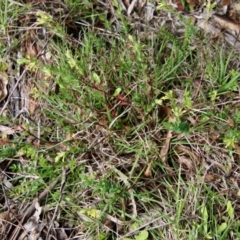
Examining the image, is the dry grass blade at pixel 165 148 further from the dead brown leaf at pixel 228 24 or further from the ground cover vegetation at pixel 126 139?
the dead brown leaf at pixel 228 24

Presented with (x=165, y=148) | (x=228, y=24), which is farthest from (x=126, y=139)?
(x=228, y=24)

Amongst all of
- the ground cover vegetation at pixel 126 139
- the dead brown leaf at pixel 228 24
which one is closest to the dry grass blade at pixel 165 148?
the ground cover vegetation at pixel 126 139

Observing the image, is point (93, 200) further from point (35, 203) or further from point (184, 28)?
point (184, 28)

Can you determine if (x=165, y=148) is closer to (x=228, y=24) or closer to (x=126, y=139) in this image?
(x=126, y=139)

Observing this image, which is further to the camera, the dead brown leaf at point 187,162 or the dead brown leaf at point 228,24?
the dead brown leaf at point 228,24

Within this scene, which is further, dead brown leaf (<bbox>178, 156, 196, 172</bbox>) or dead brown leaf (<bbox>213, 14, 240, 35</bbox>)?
dead brown leaf (<bbox>213, 14, 240, 35</bbox>)

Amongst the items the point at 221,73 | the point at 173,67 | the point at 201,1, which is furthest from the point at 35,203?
the point at 201,1

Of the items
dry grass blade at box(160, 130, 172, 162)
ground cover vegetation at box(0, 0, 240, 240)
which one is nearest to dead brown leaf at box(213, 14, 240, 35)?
ground cover vegetation at box(0, 0, 240, 240)

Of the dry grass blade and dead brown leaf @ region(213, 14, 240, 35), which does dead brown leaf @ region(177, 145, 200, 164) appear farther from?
dead brown leaf @ region(213, 14, 240, 35)
